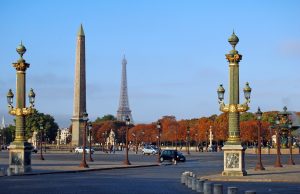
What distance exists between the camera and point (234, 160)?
1298 inches

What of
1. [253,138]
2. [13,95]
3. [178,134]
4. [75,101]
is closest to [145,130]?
[178,134]

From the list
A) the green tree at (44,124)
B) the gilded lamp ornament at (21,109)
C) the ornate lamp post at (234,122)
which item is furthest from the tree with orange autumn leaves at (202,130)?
the ornate lamp post at (234,122)

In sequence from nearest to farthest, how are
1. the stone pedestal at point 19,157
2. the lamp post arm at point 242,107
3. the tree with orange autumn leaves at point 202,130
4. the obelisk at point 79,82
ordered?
the lamp post arm at point 242,107 < the stone pedestal at point 19,157 < the obelisk at point 79,82 < the tree with orange autumn leaves at point 202,130

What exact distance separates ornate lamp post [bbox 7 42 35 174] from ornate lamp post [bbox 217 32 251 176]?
35.1 feet

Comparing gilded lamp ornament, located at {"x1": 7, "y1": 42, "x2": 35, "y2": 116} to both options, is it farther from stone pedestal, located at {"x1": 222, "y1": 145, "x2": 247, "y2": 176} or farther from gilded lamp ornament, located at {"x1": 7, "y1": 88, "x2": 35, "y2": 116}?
stone pedestal, located at {"x1": 222, "y1": 145, "x2": 247, "y2": 176}

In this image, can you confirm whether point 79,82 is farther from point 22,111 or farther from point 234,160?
point 234,160

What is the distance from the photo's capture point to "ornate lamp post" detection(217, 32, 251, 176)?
32812 mm

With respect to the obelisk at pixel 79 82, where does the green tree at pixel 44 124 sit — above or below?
below

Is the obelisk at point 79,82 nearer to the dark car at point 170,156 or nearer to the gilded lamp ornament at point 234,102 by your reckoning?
the dark car at point 170,156

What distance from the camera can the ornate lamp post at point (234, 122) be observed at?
32812 millimetres

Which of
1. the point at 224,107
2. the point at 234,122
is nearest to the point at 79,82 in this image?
the point at 224,107

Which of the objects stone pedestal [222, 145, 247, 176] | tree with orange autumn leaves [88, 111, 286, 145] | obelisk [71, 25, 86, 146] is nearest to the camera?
stone pedestal [222, 145, 247, 176]

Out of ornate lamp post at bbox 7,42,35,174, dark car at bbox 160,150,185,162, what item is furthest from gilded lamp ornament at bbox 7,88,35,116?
dark car at bbox 160,150,185,162

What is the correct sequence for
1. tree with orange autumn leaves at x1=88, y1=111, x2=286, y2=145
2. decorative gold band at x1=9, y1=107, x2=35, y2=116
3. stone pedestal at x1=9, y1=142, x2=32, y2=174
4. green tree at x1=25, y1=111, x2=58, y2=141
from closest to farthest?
stone pedestal at x1=9, y1=142, x2=32, y2=174
decorative gold band at x1=9, y1=107, x2=35, y2=116
tree with orange autumn leaves at x1=88, y1=111, x2=286, y2=145
green tree at x1=25, y1=111, x2=58, y2=141
